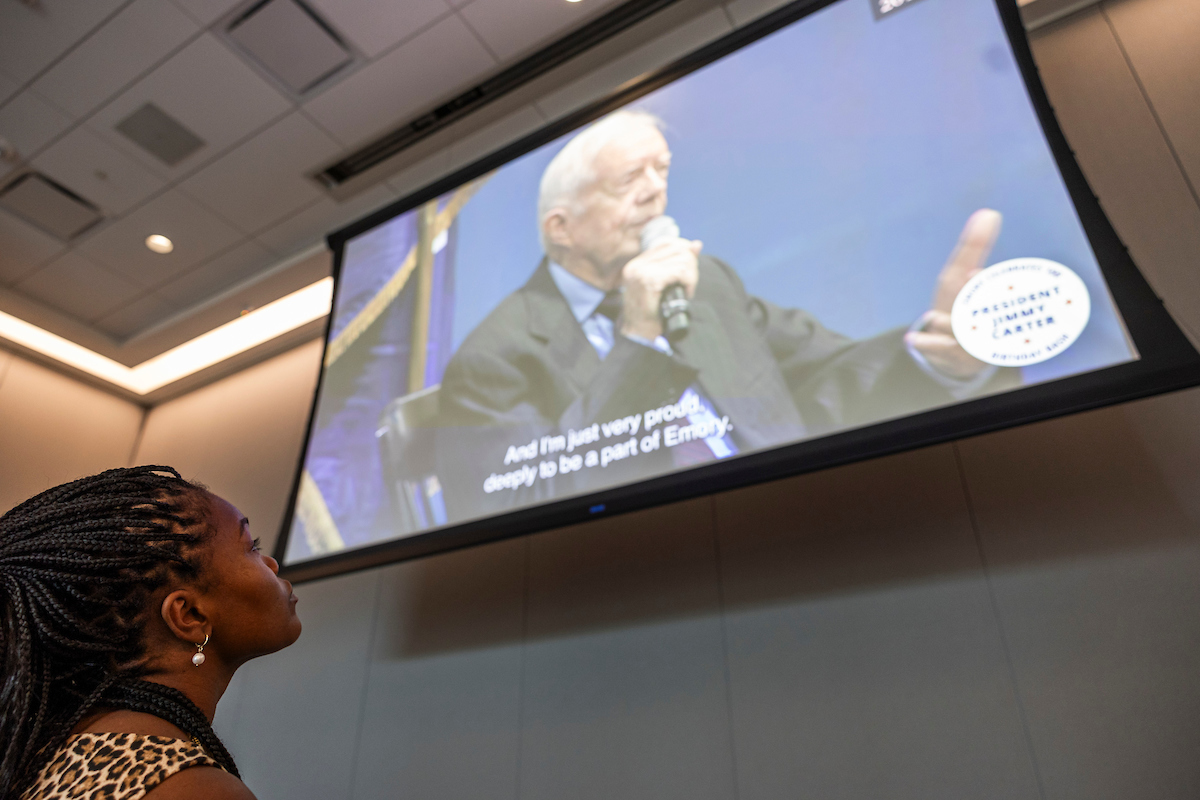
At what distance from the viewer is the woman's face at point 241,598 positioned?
3.08ft

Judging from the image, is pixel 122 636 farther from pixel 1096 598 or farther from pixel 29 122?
pixel 29 122

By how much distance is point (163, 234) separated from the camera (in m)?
3.54

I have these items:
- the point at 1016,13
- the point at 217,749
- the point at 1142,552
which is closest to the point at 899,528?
the point at 1142,552

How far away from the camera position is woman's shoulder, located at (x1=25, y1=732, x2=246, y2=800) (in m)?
0.72

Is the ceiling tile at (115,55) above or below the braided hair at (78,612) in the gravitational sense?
above

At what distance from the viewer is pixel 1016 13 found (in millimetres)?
1938

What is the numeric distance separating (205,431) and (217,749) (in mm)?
3878

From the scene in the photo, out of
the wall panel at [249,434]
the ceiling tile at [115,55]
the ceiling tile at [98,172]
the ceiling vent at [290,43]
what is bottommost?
the wall panel at [249,434]

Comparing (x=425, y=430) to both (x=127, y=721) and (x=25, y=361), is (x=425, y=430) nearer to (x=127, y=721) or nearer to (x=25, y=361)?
(x=127, y=721)

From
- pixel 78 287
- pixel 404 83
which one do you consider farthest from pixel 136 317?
pixel 404 83

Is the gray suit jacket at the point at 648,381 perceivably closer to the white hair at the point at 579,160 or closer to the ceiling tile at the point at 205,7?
the white hair at the point at 579,160

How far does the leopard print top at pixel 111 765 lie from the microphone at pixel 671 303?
1.57m

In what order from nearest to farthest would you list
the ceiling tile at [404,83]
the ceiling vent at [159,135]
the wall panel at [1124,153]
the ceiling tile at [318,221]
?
the wall panel at [1124,153] → the ceiling tile at [404,83] → the ceiling vent at [159,135] → the ceiling tile at [318,221]

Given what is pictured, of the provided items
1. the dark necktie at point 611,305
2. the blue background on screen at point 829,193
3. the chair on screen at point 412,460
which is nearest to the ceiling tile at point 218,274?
the blue background on screen at point 829,193
